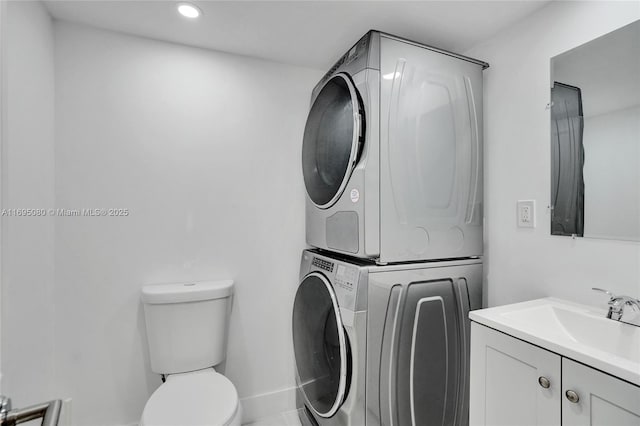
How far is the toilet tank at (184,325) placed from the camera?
162 cm

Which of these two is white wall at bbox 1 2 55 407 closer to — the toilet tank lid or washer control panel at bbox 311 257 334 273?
the toilet tank lid

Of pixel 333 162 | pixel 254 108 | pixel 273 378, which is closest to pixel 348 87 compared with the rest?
pixel 333 162

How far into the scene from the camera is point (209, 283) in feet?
5.92

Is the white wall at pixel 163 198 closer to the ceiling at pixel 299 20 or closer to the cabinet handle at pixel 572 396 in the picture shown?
the ceiling at pixel 299 20

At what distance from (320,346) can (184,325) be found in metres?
0.75

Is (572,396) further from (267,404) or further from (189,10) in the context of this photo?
(189,10)

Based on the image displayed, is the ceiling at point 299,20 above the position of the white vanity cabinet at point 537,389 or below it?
above

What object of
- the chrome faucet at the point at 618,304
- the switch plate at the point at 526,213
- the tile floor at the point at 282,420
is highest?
the switch plate at the point at 526,213

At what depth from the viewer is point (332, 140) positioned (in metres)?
1.64

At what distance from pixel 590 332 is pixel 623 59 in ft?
3.48

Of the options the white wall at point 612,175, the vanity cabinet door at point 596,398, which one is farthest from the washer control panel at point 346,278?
the white wall at point 612,175

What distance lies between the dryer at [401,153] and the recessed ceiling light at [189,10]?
0.75 m

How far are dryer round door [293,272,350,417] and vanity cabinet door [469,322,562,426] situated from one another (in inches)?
20.8

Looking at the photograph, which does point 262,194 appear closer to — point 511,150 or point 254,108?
point 254,108
